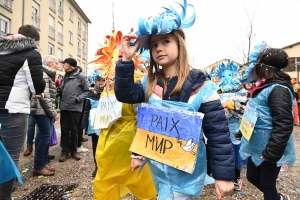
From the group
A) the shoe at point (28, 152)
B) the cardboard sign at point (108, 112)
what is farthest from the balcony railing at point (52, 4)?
the cardboard sign at point (108, 112)

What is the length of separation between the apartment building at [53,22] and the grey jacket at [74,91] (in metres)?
14.6

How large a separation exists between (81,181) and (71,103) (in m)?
1.69

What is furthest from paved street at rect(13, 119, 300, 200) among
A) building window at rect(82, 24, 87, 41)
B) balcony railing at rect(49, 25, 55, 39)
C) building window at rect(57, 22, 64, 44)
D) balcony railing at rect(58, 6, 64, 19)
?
building window at rect(82, 24, 87, 41)

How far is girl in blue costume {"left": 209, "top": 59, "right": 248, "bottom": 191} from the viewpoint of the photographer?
11.2 ft

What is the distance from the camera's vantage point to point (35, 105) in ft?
12.3

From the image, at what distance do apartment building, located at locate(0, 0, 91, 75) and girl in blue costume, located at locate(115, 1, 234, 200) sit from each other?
18.0m

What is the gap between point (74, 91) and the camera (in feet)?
16.0

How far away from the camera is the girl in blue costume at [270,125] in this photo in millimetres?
2049

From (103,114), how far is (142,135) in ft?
3.05

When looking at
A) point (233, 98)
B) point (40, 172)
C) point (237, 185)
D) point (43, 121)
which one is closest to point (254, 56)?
point (233, 98)

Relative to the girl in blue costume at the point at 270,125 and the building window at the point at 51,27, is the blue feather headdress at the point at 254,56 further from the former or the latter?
the building window at the point at 51,27

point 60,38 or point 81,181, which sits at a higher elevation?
point 60,38

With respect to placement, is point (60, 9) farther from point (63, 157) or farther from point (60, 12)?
point (63, 157)

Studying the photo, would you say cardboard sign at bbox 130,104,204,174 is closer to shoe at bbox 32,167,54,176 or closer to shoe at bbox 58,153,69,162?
shoe at bbox 32,167,54,176
